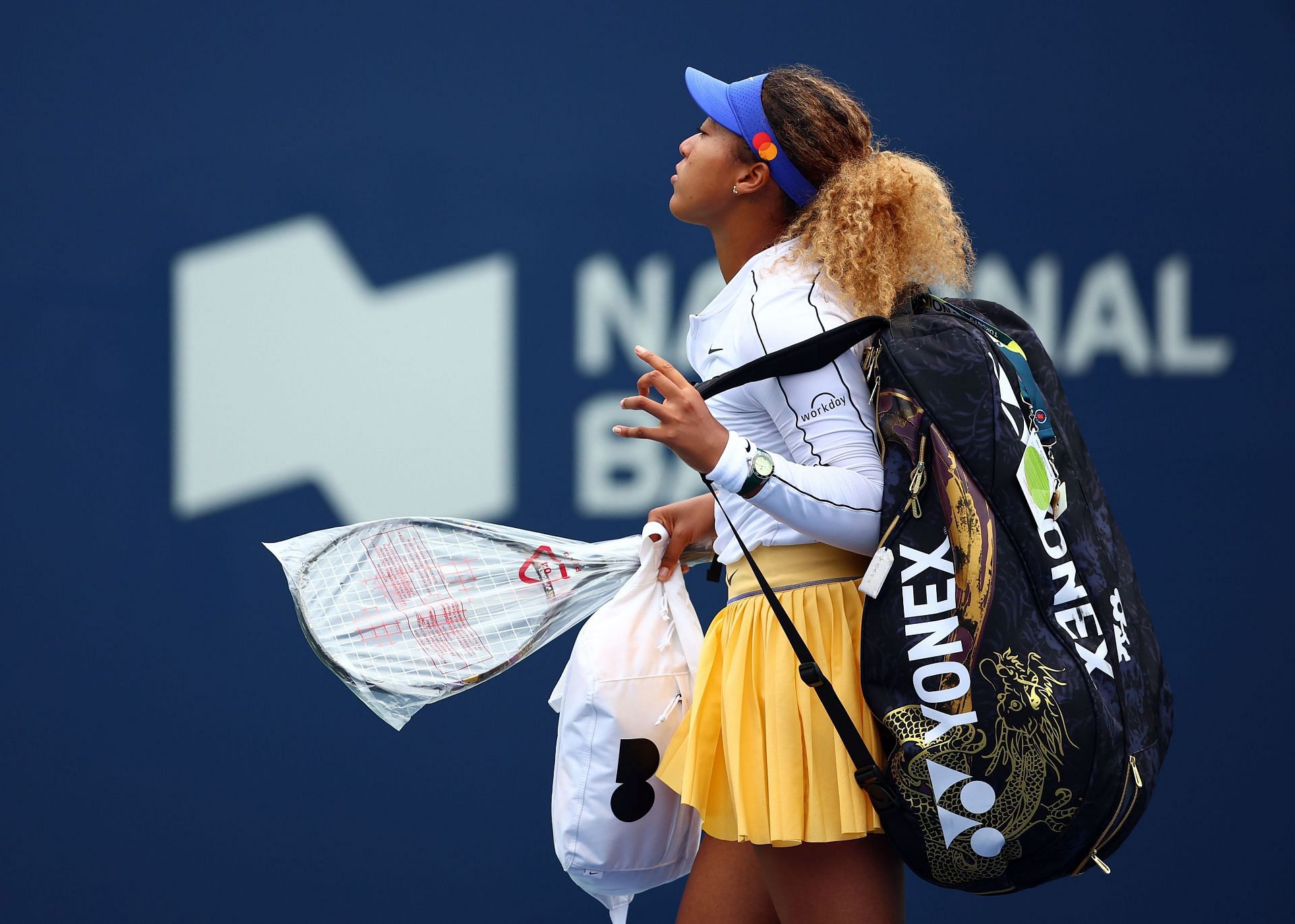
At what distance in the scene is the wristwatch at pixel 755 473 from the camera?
1.43 m

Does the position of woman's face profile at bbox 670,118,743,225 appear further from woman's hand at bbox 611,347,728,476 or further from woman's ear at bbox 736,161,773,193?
woman's hand at bbox 611,347,728,476

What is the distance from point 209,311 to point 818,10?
1.66m

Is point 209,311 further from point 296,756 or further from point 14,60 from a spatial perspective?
point 296,756

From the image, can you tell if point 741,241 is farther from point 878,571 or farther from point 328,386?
point 328,386

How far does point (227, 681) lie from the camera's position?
3.09 meters

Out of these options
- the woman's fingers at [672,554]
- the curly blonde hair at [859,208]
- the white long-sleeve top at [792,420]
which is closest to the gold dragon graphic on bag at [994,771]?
the white long-sleeve top at [792,420]

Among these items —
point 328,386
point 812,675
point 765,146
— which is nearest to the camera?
point 812,675

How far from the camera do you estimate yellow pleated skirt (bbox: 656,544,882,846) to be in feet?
4.94

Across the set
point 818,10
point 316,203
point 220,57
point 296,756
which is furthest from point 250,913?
point 818,10

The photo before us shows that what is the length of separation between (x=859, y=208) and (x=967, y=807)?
28.5 inches

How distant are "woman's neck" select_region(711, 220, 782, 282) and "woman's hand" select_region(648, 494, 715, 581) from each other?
351 mm

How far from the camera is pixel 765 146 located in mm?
1731

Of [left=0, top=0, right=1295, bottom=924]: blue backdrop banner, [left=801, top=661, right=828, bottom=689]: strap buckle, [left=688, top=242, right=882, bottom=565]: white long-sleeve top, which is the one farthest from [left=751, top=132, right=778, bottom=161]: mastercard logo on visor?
[left=0, top=0, right=1295, bottom=924]: blue backdrop banner

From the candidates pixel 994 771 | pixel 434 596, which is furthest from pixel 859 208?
pixel 434 596
